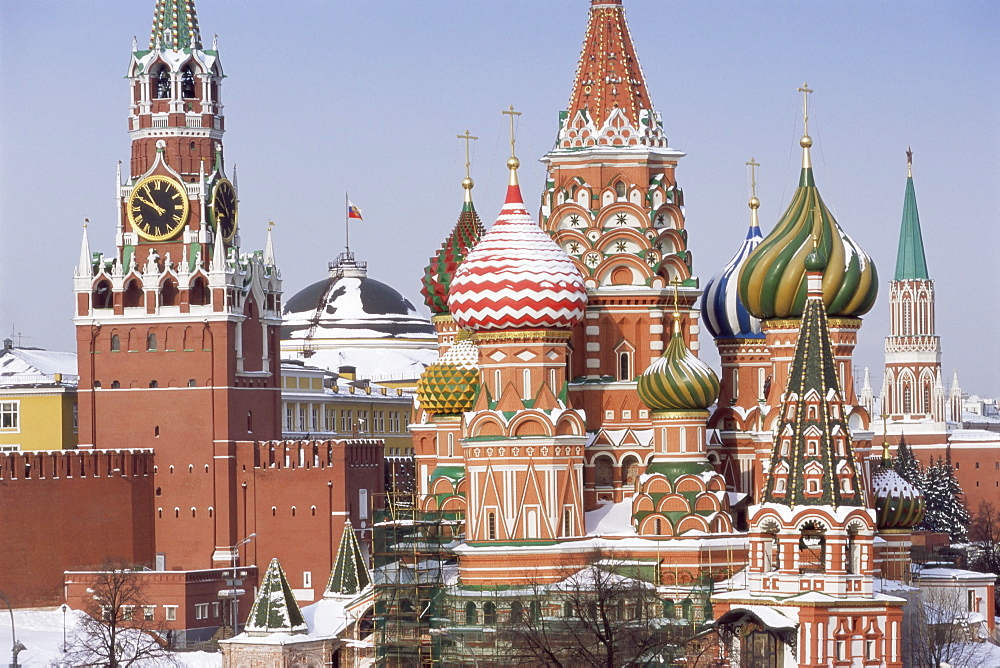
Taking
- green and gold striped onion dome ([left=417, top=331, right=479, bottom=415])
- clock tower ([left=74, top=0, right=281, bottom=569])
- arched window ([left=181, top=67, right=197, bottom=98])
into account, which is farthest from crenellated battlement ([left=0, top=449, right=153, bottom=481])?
green and gold striped onion dome ([left=417, top=331, right=479, bottom=415])

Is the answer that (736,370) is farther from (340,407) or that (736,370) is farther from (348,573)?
(340,407)

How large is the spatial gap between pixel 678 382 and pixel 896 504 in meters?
7.78

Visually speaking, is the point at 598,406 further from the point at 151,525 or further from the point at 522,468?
the point at 151,525

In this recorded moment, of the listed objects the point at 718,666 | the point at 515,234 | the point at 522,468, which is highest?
the point at 515,234

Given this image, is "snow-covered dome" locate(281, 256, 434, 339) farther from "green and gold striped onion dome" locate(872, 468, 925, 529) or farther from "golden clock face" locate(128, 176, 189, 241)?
"green and gold striped onion dome" locate(872, 468, 925, 529)

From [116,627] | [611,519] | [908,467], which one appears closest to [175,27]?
[116,627]

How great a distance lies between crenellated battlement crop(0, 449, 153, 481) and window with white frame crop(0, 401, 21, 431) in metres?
6.72

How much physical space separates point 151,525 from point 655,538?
1071 inches

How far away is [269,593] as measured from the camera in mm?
66688

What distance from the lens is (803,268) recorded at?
63.7m

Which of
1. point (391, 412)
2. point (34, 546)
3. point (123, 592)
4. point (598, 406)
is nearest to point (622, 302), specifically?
point (598, 406)

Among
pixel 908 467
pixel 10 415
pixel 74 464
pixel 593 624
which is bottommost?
pixel 593 624

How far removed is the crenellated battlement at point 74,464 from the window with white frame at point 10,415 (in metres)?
6.72

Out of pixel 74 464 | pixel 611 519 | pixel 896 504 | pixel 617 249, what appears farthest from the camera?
pixel 74 464
